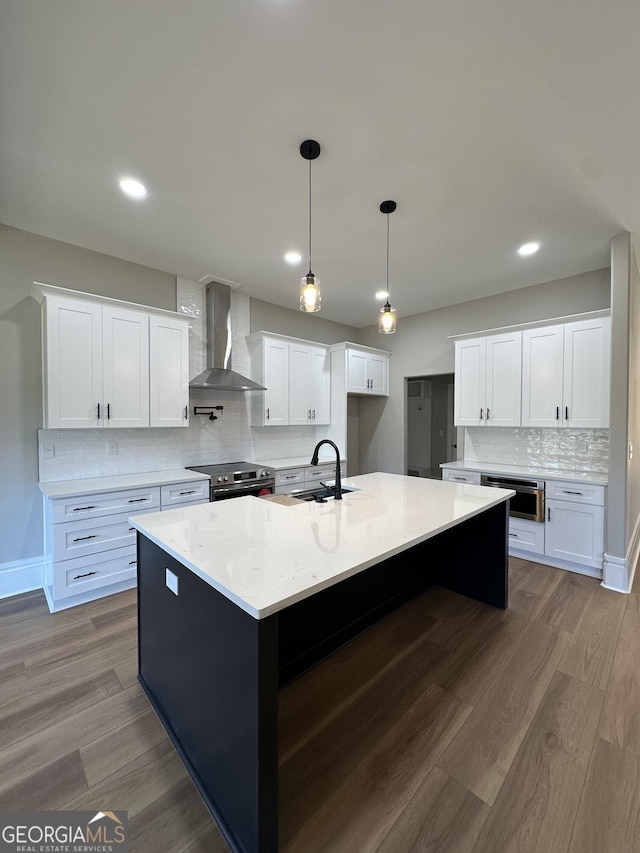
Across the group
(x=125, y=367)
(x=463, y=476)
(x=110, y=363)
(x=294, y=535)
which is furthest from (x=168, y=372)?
(x=463, y=476)

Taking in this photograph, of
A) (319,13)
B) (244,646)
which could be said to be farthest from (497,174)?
(244,646)

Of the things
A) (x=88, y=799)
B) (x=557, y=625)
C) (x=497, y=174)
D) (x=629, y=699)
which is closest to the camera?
(x=88, y=799)

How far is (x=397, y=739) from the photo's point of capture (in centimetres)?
158

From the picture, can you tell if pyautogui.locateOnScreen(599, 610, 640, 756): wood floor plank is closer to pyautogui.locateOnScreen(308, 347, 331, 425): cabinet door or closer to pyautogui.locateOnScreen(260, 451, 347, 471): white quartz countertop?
pyautogui.locateOnScreen(260, 451, 347, 471): white quartz countertop

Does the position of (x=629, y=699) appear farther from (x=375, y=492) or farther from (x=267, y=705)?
(x=267, y=705)

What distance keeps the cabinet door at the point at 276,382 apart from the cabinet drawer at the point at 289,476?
618 mm

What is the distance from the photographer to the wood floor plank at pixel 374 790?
A: 121cm

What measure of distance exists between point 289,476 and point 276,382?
3.86 feet

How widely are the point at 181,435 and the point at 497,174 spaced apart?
357 centimetres

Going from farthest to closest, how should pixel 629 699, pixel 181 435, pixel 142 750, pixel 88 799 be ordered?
pixel 181 435 < pixel 629 699 < pixel 142 750 < pixel 88 799

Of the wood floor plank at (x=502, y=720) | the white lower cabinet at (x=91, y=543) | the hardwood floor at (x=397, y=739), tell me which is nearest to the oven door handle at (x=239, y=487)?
the white lower cabinet at (x=91, y=543)

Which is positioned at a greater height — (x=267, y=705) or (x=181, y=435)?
(x=181, y=435)

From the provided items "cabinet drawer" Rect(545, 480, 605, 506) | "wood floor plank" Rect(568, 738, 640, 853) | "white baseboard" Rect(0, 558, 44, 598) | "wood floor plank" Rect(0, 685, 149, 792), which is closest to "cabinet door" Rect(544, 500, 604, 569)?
"cabinet drawer" Rect(545, 480, 605, 506)

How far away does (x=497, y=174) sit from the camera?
87.3 inches
